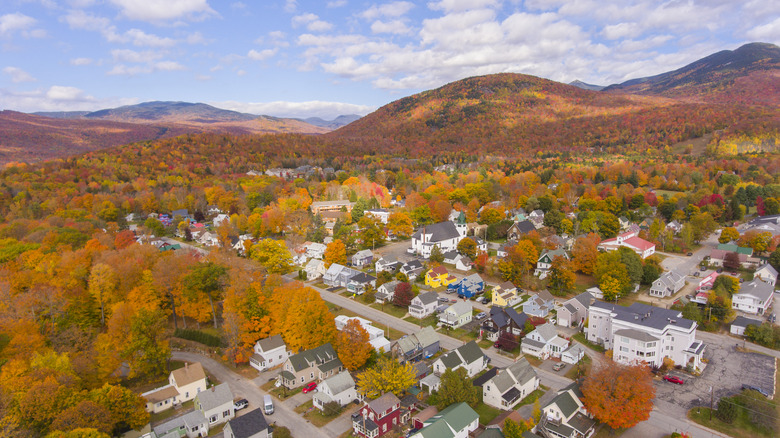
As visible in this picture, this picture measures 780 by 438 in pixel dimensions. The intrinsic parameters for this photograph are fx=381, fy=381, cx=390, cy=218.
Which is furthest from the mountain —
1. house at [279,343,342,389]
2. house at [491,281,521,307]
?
house at [279,343,342,389]

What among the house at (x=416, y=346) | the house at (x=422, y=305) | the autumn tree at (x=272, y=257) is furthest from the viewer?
the autumn tree at (x=272, y=257)

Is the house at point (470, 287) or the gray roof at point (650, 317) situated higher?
the gray roof at point (650, 317)

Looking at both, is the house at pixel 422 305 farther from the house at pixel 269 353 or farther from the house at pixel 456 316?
the house at pixel 269 353

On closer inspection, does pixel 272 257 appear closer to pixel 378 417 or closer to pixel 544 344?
pixel 378 417

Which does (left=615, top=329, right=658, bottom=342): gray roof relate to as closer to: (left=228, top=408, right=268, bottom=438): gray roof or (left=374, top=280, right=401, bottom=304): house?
(left=374, top=280, right=401, bottom=304): house

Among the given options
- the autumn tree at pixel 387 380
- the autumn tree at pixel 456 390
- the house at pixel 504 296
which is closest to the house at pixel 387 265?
the house at pixel 504 296

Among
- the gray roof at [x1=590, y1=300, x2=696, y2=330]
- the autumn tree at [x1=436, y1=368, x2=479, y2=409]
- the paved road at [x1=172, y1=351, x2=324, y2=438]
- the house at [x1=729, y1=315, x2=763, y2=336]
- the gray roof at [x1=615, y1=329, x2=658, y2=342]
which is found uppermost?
the gray roof at [x1=590, y1=300, x2=696, y2=330]

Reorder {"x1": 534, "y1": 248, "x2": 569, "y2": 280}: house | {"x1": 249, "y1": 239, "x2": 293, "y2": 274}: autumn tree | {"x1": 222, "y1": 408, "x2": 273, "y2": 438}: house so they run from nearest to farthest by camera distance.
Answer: {"x1": 222, "y1": 408, "x2": 273, "y2": 438}: house < {"x1": 249, "y1": 239, "x2": 293, "y2": 274}: autumn tree < {"x1": 534, "y1": 248, "x2": 569, "y2": 280}: house
